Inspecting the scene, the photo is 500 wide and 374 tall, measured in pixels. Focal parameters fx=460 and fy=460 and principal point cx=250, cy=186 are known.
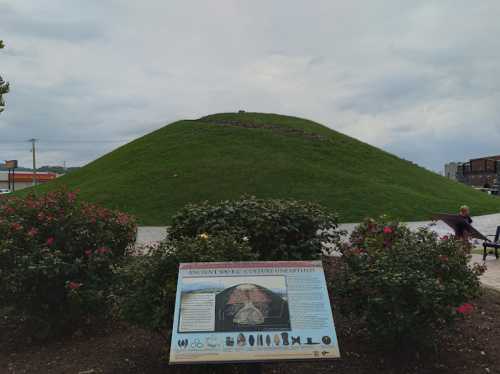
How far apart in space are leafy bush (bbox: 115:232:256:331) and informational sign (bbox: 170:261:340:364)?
489mm

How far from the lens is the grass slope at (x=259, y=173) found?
2153 centimetres

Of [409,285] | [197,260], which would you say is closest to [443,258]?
[409,285]

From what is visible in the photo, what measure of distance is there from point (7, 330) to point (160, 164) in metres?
22.2

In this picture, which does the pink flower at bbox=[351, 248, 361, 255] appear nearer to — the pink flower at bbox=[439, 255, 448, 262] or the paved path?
the pink flower at bbox=[439, 255, 448, 262]

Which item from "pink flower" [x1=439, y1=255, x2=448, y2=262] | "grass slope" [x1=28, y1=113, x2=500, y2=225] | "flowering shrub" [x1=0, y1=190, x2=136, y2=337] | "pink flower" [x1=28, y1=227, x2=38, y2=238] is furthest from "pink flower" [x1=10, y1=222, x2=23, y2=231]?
"grass slope" [x1=28, y1=113, x2=500, y2=225]

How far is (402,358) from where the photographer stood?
4.44 m

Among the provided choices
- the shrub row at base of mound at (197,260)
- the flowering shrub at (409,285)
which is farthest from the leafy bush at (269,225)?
the flowering shrub at (409,285)

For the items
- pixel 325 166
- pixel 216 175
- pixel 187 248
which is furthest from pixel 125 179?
pixel 187 248

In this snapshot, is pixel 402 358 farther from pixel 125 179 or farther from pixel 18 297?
pixel 125 179

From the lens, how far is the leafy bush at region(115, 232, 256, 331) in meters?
3.93

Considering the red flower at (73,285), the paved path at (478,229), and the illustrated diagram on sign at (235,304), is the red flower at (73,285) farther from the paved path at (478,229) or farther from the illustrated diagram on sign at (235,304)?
the paved path at (478,229)

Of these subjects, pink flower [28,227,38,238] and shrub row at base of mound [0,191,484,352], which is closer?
shrub row at base of mound [0,191,484,352]

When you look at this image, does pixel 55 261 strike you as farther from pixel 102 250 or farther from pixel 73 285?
pixel 102 250

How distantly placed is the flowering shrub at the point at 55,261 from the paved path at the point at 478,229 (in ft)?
12.3
